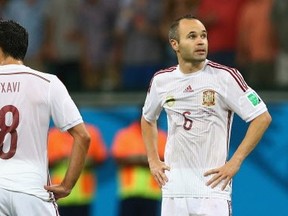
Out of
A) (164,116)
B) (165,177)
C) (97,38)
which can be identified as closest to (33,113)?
(165,177)

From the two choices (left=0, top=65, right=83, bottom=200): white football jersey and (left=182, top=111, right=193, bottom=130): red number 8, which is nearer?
(left=0, top=65, right=83, bottom=200): white football jersey

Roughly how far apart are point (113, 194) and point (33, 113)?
5384mm

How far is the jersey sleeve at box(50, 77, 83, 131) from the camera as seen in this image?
23.3ft

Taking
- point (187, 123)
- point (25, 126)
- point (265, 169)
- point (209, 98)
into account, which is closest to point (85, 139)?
point (25, 126)

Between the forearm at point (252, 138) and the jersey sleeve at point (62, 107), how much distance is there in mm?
1213

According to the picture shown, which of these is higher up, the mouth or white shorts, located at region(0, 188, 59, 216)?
the mouth

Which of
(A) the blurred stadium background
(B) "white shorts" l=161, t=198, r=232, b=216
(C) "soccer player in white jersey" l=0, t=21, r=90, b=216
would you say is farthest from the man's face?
(A) the blurred stadium background

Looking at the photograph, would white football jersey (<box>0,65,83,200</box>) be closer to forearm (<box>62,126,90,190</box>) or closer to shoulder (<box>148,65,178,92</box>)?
forearm (<box>62,126,90,190</box>)

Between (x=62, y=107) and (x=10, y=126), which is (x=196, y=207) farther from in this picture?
(x=10, y=126)

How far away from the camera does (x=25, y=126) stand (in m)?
7.05

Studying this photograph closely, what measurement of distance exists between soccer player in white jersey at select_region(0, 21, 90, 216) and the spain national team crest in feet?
3.60

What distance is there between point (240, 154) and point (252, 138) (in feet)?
0.47

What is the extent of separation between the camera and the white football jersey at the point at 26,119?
7.06 meters

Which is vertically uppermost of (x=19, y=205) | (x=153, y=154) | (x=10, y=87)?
(x=10, y=87)
